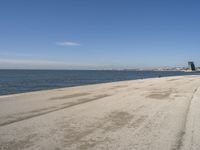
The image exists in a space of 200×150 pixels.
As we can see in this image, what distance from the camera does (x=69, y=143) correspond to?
595cm

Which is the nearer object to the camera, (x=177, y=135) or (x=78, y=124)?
(x=177, y=135)

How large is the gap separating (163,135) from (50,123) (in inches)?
146

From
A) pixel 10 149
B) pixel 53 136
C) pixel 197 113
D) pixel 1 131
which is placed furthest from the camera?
pixel 197 113

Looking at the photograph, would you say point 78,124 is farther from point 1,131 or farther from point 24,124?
point 1,131

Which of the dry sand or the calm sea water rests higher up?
the dry sand

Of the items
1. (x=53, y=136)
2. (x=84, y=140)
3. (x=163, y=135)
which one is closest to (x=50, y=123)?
(x=53, y=136)

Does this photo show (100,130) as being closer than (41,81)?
Yes

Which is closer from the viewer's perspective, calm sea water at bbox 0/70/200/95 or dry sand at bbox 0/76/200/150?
dry sand at bbox 0/76/200/150

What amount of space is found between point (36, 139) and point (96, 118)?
316 centimetres

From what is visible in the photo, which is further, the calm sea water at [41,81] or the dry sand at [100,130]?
the calm sea water at [41,81]

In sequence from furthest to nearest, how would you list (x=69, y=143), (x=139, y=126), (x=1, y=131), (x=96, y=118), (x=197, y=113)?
(x=197, y=113)
(x=96, y=118)
(x=139, y=126)
(x=1, y=131)
(x=69, y=143)

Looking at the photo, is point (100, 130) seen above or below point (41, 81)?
above

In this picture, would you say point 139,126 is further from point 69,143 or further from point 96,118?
point 69,143

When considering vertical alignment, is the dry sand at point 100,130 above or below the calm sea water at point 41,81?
above
